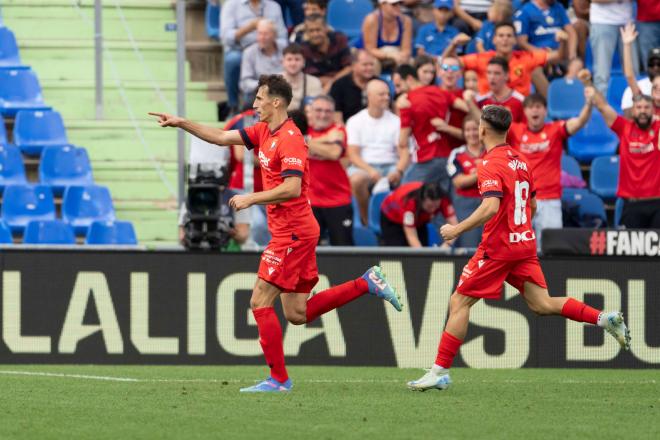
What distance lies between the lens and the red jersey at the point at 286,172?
9688 millimetres

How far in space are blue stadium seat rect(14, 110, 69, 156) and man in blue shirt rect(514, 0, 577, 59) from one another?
5694mm

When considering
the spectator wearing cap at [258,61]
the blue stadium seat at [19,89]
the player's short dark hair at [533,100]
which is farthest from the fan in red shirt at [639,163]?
the blue stadium seat at [19,89]

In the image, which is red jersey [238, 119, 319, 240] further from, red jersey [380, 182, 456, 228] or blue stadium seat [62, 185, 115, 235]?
blue stadium seat [62, 185, 115, 235]

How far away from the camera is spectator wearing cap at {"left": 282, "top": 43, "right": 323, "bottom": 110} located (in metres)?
16.0

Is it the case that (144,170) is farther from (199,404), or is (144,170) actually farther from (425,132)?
(199,404)

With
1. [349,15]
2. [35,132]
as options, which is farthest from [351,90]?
[35,132]

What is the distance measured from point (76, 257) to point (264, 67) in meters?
4.41

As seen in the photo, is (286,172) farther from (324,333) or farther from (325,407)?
(324,333)

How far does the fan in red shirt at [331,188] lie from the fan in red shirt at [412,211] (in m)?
0.39

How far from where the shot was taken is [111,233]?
50.8 feet

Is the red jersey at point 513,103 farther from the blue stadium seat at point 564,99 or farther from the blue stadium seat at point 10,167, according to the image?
the blue stadium seat at point 10,167

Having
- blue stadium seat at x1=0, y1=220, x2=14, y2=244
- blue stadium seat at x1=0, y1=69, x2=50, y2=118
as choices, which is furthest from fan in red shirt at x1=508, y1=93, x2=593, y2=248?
blue stadium seat at x1=0, y1=69, x2=50, y2=118

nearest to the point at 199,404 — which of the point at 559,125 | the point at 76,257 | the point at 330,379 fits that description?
the point at 330,379

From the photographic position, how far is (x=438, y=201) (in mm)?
14539
